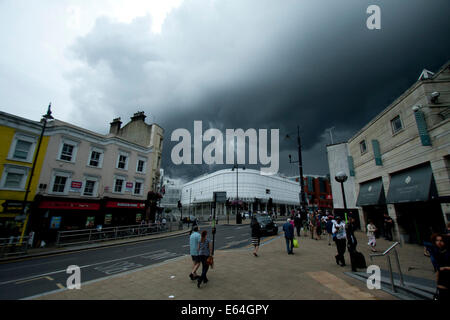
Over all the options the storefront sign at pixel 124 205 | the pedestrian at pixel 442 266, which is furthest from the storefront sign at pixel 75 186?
the pedestrian at pixel 442 266

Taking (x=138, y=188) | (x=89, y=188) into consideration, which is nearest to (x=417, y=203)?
(x=138, y=188)

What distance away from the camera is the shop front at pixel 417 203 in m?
9.98

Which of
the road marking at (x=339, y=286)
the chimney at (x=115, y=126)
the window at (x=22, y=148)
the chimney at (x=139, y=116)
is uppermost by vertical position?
the chimney at (x=139, y=116)

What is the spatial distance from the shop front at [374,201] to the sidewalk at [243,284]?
25.0ft

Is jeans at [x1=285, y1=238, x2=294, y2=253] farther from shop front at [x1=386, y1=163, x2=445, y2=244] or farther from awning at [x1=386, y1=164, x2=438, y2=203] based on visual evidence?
awning at [x1=386, y1=164, x2=438, y2=203]

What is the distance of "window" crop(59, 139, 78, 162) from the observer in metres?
17.7

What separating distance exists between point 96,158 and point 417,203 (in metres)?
27.6

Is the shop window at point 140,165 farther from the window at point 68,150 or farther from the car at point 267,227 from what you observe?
the car at point 267,227

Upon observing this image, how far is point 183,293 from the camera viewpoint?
4.97 meters

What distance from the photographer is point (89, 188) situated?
19250 mm

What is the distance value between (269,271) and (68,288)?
6425mm

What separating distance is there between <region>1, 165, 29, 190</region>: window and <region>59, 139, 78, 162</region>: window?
109 inches

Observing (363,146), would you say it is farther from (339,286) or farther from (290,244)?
(339,286)
